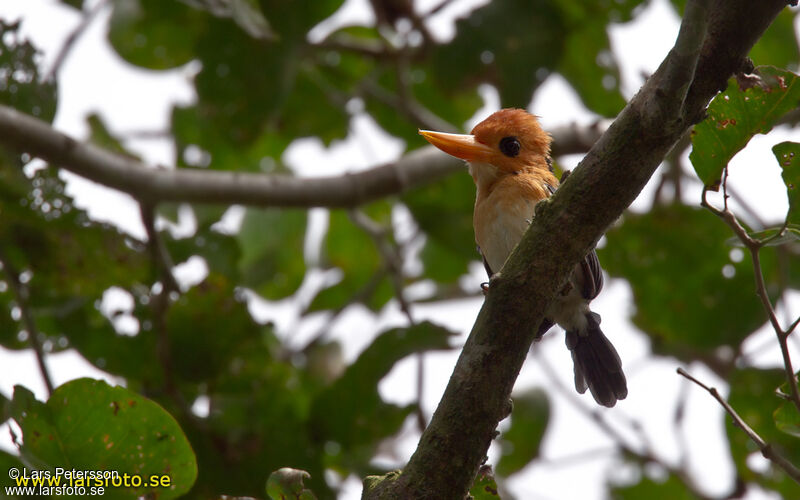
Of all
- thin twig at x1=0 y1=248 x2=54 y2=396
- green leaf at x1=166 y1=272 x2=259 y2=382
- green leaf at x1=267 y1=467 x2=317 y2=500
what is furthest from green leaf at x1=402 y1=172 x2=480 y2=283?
green leaf at x1=267 y1=467 x2=317 y2=500

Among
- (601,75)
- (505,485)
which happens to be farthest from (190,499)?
(601,75)

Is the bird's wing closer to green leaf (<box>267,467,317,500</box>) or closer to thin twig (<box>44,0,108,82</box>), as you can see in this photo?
green leaf (<box>267,467,317,500</box>)

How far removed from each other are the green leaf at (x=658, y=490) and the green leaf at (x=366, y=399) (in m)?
2.45

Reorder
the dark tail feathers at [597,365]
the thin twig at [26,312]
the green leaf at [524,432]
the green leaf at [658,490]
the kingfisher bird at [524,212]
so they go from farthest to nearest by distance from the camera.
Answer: the green leaf at [658,490], the green leaf at [524,432], the dark tail feathers at [597,365], the kingfisher bird at [524,212], the thin twig at [26,312]

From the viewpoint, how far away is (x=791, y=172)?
7.50 ft

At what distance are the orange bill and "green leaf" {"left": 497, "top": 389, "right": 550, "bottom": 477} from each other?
1.92 metres

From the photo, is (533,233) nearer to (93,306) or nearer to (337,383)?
(337,383)

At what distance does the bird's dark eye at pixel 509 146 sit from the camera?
3.76 m

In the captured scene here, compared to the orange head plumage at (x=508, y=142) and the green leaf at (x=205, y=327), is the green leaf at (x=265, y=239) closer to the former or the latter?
the green leaf at (x=205, y=327)

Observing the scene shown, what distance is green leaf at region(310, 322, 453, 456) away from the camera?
3451 mm

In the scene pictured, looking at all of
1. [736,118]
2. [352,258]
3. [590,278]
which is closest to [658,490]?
[352,258]

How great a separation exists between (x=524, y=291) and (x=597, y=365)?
182 cm

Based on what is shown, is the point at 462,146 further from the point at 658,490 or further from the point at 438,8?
the point at 658,490

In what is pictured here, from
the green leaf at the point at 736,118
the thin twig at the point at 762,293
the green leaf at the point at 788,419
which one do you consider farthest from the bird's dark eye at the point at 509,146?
the green leaf at the point at 788,419
